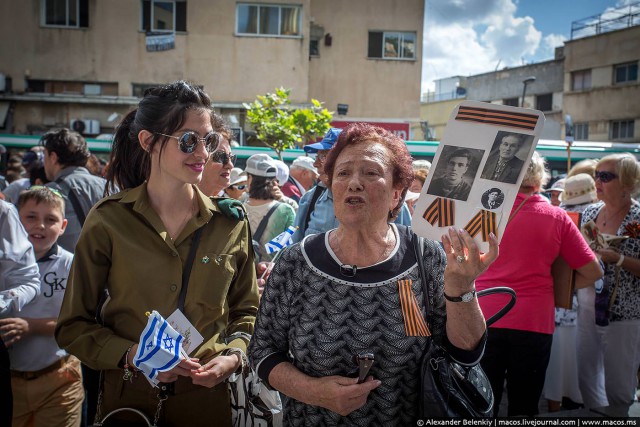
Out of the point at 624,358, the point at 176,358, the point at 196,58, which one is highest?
the point at 196,58

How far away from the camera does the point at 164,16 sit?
22.9m

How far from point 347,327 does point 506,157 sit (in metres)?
0.87

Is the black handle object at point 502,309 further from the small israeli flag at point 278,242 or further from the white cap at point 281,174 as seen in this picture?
the white cap at point 281,174

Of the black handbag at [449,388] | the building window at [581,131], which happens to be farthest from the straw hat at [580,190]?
the building window at [581,131]

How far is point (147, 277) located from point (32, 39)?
23546 mm

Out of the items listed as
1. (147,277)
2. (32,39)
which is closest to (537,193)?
(147,277)

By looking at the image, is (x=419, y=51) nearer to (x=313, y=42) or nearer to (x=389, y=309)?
(x=313, y=42)

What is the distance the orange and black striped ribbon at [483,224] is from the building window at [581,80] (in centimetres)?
3670

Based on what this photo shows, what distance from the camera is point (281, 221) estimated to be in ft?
16.8

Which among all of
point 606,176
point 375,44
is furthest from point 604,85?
point 606,176

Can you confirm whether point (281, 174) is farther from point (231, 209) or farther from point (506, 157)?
point (506, 157)

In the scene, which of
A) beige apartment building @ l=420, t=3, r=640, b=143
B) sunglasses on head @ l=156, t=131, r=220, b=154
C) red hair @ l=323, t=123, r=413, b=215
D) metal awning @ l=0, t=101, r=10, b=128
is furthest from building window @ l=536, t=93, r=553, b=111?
sunglasses on head @ l=156, t=131, r=220, b=154

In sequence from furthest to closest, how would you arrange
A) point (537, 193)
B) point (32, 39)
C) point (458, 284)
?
1. point (32, 39)
2. point (537, 193)
3. point (458, 284)

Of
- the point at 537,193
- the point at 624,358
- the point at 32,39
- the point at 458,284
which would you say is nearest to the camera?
the point at 458,284
